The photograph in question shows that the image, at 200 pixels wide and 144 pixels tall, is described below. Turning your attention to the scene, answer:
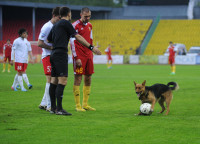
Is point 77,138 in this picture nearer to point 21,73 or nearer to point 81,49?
point 81,49

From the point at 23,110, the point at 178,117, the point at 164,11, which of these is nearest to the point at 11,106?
the point at 23,110

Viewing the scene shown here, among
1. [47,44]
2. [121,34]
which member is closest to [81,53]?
[47,44]

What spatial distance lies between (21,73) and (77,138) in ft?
29.4

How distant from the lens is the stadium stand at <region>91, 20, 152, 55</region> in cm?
5569

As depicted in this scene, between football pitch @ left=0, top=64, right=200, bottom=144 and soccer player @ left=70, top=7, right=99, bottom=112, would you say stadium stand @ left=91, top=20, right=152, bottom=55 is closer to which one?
soccer player @ left=70, top=7, right=99, bottom=112

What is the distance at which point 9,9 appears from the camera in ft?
192

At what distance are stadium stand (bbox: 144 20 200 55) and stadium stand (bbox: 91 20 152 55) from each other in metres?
1.98

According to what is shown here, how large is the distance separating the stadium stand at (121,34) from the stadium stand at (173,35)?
6.50 ft

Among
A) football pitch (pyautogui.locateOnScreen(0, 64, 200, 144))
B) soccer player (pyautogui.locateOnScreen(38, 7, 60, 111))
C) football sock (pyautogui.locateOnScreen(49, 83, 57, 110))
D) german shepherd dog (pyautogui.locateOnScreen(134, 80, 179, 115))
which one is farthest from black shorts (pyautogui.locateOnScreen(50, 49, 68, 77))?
german shepherd dog (pyautogui.locateOnScreen(134, 80, 179, 115))

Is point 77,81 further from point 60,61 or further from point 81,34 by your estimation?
point 60,61

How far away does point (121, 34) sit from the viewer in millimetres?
58938

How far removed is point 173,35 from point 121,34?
804 centimetres

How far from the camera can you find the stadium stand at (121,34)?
2192 inches

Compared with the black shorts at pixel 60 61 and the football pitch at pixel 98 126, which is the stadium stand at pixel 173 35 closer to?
the football pitch at pixel 98 126
